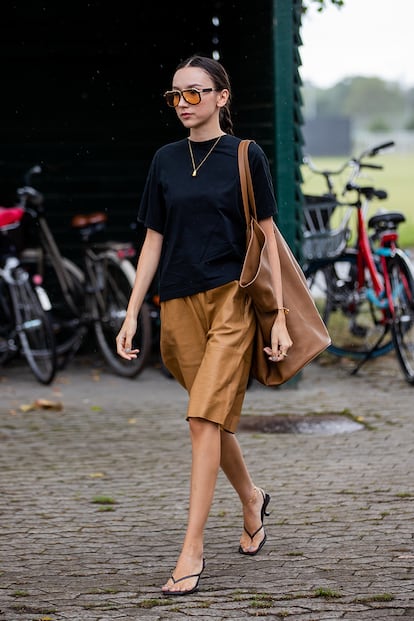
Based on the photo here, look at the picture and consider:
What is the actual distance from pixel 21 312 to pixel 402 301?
9.26 ft

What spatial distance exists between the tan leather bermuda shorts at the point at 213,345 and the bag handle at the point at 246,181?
0.29 metres

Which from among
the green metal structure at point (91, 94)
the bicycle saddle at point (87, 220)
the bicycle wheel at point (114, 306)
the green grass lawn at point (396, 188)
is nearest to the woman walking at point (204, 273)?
the green grass lawn at point (396, 188)

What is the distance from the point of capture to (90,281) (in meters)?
10.5

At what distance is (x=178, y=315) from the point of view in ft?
16.1

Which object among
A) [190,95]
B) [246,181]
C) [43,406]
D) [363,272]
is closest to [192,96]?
[190,95]

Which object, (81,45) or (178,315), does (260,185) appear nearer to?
(178,315)

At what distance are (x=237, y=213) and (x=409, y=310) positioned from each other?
5.05 metres

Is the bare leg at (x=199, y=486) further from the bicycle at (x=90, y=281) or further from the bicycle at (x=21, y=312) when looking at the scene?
the bicycle at (x=90, y=281)

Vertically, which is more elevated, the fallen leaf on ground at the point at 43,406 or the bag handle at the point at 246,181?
the bag handle at the point at 246,181

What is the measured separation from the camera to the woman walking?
15.7 feet

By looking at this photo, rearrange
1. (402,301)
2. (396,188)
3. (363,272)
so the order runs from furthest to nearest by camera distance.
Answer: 1. (396,188)
2. (363,272)
3. (402,301)

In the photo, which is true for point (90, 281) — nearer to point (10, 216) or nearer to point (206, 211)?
point (10, 216)

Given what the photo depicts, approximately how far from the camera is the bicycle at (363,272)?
9578 mm

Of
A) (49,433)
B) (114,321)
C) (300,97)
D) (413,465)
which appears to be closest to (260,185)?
(413,465)
